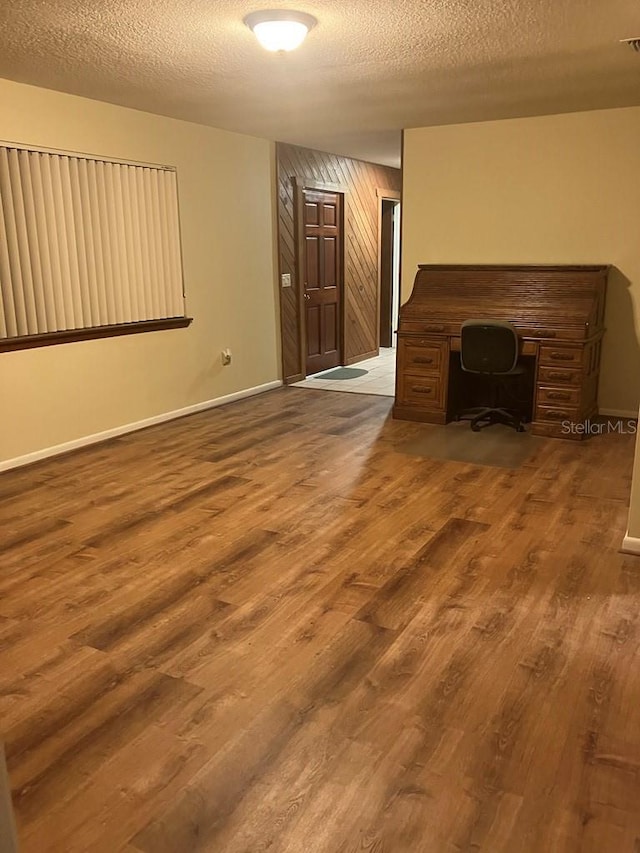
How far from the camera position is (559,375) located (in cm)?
500

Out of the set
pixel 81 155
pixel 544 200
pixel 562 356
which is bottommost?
pixel 562 356

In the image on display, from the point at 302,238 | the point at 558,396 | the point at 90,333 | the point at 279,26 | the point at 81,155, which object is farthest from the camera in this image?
the point at 302,238

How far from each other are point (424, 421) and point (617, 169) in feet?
7.87

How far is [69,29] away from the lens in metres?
3.26

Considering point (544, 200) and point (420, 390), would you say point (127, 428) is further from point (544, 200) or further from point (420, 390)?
point (544, 200)

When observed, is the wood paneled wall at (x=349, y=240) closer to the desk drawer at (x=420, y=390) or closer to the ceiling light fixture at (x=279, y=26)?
the desk drawer at (x=420, y=390)

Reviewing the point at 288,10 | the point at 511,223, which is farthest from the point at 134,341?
the point at 511,223

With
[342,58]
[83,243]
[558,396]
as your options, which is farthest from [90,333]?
[558,396]

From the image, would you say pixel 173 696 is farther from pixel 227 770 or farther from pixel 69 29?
pixel 69 29

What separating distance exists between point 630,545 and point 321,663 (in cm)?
167

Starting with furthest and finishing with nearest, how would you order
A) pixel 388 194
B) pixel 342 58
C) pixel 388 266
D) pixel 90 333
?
1. pixel 388 266
2. pixel 388 194
3. pixel 90 333
4. pixel 342 58

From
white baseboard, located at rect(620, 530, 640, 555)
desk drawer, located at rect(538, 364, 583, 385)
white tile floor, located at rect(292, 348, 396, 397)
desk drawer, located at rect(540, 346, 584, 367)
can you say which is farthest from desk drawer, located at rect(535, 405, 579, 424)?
white baseboard, located at rect(620, 530, 640, 555)

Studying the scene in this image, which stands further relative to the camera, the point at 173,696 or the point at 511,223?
the point at 511,223

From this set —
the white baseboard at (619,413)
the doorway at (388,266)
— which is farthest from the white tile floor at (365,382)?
the white baseboard at (619,413)
